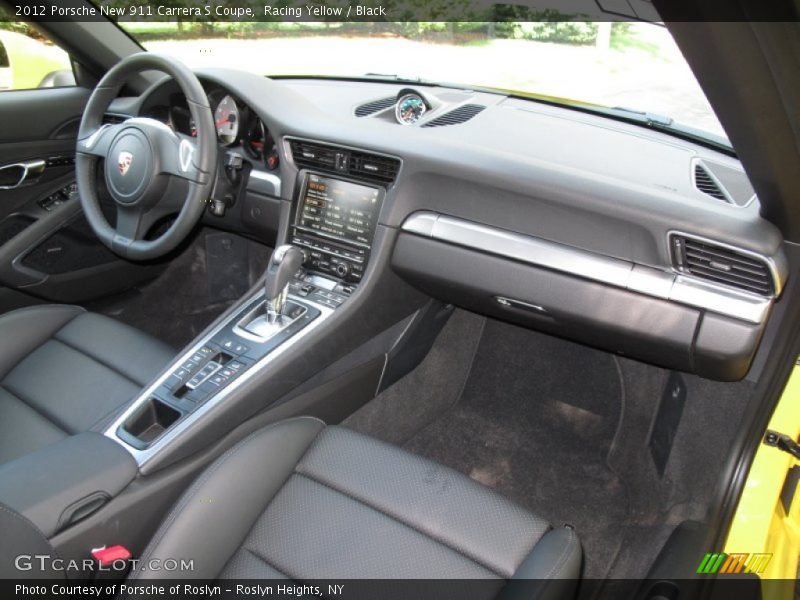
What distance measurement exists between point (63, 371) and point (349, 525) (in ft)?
3.27

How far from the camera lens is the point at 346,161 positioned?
199cm

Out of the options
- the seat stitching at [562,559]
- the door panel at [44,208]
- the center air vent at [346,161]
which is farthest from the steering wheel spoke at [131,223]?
the seat stitching at [562,559]

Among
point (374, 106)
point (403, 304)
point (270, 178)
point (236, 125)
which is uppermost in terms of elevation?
point (374, 106)

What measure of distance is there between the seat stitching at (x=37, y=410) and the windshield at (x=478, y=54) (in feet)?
3.37

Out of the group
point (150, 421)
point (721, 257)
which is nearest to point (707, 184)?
point (721, 257)

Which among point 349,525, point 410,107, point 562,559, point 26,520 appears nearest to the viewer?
point 26,520

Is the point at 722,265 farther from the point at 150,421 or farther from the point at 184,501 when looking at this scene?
the point at 150,421

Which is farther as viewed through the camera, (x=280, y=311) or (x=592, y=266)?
(x=280, y=311)

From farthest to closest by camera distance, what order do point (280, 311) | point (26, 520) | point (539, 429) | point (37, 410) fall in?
point (539, 429) < point (280, 311) < point (37, 410) < point (26, 520)

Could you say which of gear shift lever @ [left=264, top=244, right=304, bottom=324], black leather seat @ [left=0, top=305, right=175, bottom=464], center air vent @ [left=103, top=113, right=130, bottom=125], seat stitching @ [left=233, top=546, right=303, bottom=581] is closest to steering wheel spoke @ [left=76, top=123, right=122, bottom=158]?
center air vent @ [left=103, top=113, right=130, bottom=125]

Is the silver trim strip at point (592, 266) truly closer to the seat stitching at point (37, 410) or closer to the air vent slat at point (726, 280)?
the air vent slat at point (726, 280)

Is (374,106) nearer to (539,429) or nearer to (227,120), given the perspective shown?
(227,120)

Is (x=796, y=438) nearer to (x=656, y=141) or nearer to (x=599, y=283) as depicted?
(x=599, y=283)

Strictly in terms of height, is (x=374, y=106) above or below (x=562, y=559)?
above
